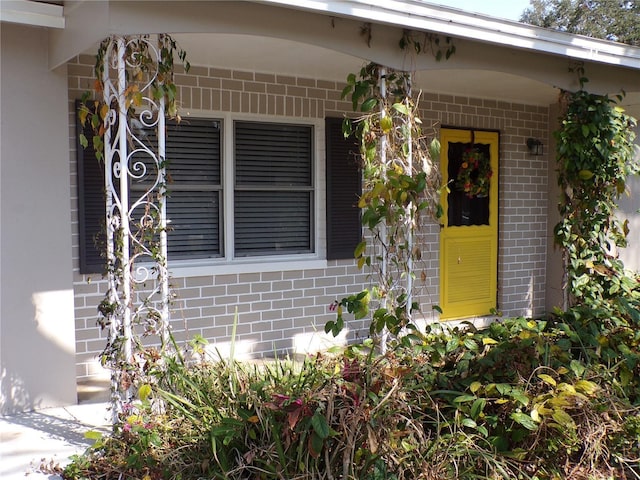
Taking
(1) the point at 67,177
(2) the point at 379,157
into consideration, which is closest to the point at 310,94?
(2) the point at 379,157

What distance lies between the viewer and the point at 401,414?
297 cm

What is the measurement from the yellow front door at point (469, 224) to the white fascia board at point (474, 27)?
1.84m

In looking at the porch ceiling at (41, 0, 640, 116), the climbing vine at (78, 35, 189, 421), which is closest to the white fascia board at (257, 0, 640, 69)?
the porch ceiling at (41, 0, 640, 116)

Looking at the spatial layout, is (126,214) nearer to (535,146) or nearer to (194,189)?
(194,189)

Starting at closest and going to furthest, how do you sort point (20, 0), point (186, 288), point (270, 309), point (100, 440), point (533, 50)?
point (100, 440) → point (20, 0) → point (533, 50) → point (186, 288) → point (270, 309)

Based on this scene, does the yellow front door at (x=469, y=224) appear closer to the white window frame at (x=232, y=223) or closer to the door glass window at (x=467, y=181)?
the door glass window at (x=467, y=181)

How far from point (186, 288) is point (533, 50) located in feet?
10.3

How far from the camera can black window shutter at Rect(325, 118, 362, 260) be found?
228 inches

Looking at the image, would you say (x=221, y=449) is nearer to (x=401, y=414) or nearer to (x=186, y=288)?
(x=401, y=414)

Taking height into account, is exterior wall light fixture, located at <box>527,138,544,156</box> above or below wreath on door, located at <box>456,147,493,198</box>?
above

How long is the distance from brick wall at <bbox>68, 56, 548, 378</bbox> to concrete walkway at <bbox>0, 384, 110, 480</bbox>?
72 centimetres

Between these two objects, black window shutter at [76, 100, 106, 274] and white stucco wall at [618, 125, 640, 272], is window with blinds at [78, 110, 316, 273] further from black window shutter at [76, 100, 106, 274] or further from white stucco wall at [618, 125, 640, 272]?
white stucco wall at [618, 125, 640, 272]

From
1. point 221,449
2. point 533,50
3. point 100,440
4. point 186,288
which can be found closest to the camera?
point 221,449

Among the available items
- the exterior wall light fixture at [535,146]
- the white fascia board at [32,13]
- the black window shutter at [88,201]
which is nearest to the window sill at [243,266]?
the black window shutter at [88,201]
